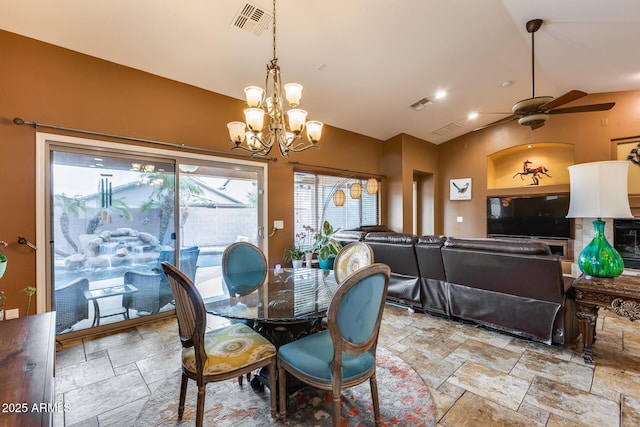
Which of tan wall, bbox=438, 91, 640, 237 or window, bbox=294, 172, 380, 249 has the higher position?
tan wall, bbox=438, 91, 640, 237

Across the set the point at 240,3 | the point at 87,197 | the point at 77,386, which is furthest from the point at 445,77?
the point at 77,386

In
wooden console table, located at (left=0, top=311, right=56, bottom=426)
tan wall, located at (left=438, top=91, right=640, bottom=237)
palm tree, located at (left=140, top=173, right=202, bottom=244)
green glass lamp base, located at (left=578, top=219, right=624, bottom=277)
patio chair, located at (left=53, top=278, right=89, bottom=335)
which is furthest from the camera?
tan wall, located at (left=438, top=91, right=640, bottom=237)

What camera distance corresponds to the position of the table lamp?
2406mm

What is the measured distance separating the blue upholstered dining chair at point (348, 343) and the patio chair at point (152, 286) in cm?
254

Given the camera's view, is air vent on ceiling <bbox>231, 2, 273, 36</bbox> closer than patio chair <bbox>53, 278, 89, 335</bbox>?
Yes

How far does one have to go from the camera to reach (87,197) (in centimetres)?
308

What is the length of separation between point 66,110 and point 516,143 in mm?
7723

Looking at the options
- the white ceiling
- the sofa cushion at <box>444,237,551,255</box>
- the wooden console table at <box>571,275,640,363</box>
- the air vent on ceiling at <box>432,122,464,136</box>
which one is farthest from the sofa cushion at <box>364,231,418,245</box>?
the air vent on ceiling at <box>432,122,464,136</box>

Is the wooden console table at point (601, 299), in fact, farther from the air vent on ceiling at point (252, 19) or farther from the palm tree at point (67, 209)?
the palm tree at point (67, 209)

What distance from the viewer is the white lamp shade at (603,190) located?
2400mm

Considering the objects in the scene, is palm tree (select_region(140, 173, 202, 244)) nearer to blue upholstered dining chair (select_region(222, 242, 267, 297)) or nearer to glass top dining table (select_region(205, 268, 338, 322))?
blue upholstered dining chair (select_region(222, 242, 267, 297))

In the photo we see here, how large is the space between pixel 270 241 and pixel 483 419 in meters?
3.43

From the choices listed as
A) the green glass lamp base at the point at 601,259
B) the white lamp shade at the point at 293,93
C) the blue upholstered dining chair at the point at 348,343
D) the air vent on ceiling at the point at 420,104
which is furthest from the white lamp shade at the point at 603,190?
the air vent on ceiling at the point at 420,104

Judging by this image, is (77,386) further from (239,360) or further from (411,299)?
(411,299)
